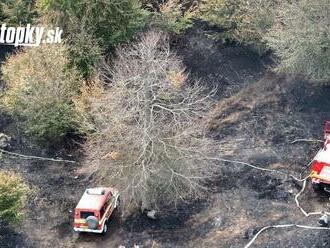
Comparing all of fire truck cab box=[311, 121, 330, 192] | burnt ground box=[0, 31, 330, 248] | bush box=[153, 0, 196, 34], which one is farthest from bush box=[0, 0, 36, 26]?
fire truck cab box=[311, 121, 330, 192]

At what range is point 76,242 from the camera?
835 inches

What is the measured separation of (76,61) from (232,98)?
7386 millimetres

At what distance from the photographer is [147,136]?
19875 mm

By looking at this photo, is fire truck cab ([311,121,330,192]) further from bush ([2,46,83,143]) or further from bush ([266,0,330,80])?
bush ([2,46,83,143])

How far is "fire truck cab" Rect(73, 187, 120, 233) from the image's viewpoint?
20.9 metres

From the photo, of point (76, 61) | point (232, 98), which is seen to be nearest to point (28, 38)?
point (76, 61)

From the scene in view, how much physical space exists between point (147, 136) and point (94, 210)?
3336 millimetres

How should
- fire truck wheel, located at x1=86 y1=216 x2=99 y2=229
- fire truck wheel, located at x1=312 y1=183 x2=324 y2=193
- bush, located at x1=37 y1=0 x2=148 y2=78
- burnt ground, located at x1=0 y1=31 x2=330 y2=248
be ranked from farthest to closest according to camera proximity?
1. bush, located at x1=37 y1=0 x2=148 y2=78
2. fire truck wheel, located at x1=312 y1=183 x2=324 y2=193
3. fire truck wheel, located at x1=86 y1=216 x2=99 y2=229
4. burnt ground, located at x1=0 y1=31 x2=330 y2=248

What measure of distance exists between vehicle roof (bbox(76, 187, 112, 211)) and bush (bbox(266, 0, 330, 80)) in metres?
9.89

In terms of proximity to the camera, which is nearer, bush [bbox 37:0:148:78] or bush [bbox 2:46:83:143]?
bush [bbox 2:46:83:143]

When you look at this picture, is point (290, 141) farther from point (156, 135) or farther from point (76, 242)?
point (76, 242)

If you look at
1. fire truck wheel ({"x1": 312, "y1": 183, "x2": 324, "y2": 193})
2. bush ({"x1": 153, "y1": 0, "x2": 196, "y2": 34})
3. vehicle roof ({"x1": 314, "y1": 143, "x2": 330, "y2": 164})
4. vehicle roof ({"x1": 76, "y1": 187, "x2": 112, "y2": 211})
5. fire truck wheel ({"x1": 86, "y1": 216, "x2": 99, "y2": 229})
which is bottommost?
fire truck wheel ({"x1": 86, "y1": 216, "x2": 99, "y2": 229})

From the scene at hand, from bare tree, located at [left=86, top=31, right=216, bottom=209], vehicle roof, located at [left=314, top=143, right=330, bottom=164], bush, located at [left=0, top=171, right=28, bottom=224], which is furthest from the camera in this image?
vehicle roof, located at [left=314, top=143, right=330, bottom=164]

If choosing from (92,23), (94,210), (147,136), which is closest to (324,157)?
(147,136)
